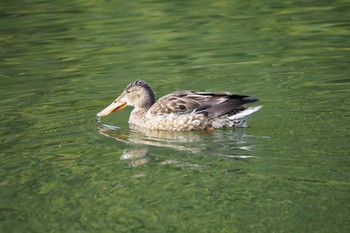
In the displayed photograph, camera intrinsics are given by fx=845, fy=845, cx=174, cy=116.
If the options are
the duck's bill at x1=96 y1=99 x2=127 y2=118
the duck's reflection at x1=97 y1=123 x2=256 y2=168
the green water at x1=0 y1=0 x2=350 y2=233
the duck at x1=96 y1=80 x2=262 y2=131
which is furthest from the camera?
the duck's bill at x1=96 y1=99 x2=127 y2=118

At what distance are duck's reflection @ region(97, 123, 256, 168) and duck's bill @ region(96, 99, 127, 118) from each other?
0.27 m

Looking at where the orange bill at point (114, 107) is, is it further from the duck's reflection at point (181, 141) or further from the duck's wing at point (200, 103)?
the duck's wing at point (200, 103)

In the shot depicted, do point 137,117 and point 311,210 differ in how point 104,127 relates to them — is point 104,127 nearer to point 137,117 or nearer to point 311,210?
point 137,117

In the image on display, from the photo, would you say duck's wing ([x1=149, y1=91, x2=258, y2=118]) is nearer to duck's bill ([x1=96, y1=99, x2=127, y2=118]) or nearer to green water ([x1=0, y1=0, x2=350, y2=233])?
green water ([x1=0, y1=0, x2=350, y2=233])

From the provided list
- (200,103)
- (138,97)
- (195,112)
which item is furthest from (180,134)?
(138,97)

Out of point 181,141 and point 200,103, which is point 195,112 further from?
point 181,141

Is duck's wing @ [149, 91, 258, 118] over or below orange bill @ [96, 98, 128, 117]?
over

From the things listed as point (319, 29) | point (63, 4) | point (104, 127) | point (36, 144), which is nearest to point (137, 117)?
point (104, 127)

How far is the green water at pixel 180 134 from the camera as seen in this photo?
7273 mm

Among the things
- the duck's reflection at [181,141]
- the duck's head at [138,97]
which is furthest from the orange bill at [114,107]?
the duck's reflection at [181,141]

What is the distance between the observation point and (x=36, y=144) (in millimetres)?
9914

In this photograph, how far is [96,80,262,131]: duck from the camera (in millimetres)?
9969

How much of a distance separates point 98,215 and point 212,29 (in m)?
9.71

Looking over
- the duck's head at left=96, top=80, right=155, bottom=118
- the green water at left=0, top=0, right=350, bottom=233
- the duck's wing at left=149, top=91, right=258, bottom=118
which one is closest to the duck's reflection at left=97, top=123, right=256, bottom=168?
the green water at left=0, top=0, right=350, bottom=233
